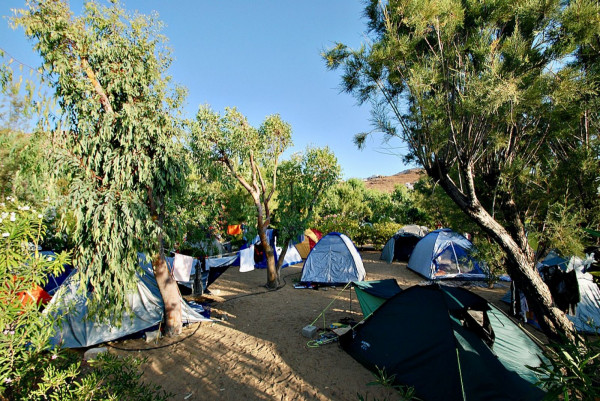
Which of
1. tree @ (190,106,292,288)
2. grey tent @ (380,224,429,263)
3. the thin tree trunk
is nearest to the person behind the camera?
the thin tree trunk

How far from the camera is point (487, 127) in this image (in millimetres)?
4438

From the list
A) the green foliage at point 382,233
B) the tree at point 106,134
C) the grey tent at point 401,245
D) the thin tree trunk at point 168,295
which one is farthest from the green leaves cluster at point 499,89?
the green foliage at point 382,233

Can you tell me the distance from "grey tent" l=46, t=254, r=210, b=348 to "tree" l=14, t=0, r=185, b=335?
0.56 meters

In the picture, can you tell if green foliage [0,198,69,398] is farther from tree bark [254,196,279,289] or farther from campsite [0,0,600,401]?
tree bark [254,196,279,289]

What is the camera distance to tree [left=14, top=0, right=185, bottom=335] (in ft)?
14.6

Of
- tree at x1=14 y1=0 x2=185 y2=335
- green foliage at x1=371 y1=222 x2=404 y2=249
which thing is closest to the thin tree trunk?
tree at x1=14 y1=0 x2=185 y2=335

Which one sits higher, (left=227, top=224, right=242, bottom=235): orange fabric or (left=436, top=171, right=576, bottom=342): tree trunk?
(left=227, top=224, right=242, bottom=235): orange fabric

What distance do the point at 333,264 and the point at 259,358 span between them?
5568 millimetres

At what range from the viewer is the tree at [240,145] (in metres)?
8.63

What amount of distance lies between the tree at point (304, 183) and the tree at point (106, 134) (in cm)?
552

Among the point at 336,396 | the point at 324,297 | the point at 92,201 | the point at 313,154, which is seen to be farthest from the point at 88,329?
the point at 313,154

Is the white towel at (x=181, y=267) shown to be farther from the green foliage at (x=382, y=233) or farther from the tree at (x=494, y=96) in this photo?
the green foliage at (x=382, y=233)

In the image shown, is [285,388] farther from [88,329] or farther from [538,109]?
[538,109]

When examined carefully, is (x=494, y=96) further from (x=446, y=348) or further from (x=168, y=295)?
(x=168, y=295)
